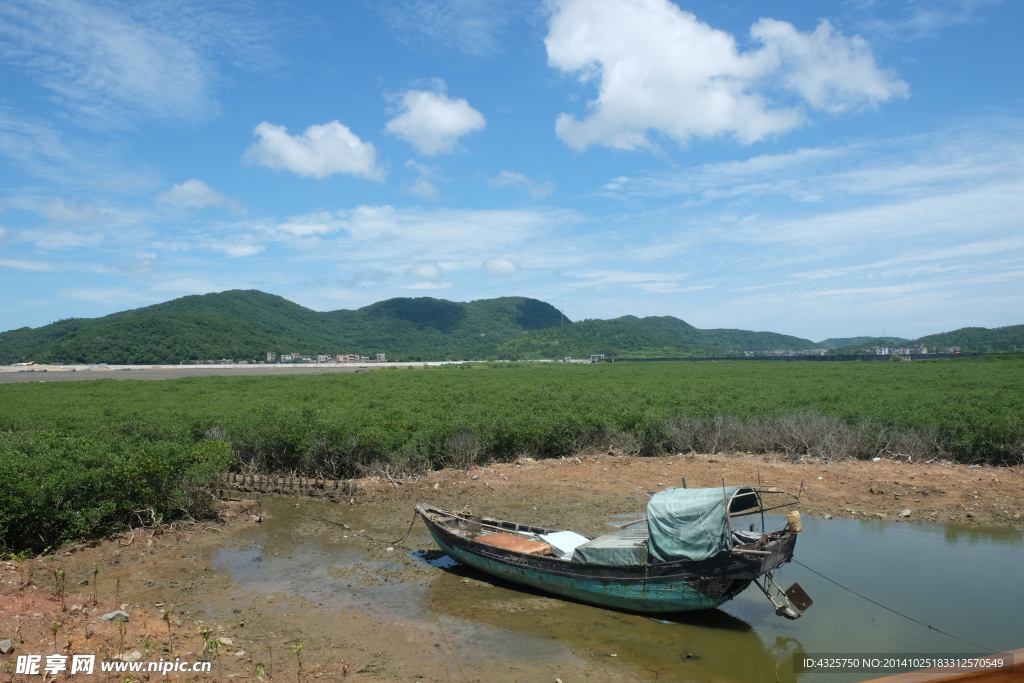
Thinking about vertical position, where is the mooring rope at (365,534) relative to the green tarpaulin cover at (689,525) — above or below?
below

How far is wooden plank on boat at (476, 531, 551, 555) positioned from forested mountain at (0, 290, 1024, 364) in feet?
370

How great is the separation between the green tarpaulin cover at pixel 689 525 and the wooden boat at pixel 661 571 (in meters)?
0.04

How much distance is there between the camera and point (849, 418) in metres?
21.9

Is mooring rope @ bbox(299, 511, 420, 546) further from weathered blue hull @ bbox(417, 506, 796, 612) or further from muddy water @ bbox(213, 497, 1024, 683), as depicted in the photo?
weathered blue hull @ bbox(417, 506, 796, 612)

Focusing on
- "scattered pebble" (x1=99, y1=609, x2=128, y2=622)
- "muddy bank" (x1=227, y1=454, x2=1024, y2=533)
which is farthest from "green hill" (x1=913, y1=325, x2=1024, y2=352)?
"scattered pebble" (x1=99, y1=609, x2=128, y2=622)

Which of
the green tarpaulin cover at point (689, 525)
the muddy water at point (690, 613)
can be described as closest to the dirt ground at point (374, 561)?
the muddy water at point (690, 613)

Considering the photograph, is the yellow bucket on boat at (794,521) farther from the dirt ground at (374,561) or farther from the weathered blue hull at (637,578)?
the dirt ground at (374,561)

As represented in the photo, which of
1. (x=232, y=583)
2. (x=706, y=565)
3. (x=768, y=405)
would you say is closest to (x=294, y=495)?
(x=232, y=583)

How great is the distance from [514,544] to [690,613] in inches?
132

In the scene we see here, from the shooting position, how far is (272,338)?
466ft

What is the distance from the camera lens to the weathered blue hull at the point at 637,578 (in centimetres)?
908

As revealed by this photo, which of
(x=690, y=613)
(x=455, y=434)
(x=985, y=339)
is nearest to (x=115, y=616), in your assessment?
(x=690, y=613)

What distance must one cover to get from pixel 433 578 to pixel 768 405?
58.4 ft

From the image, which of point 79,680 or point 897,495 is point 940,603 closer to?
point 897,495
